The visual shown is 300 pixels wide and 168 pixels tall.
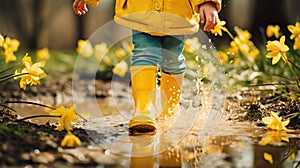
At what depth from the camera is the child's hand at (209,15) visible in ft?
10.2

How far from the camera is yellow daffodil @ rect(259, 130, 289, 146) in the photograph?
2.87 meters

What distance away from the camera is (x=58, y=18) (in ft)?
37.7

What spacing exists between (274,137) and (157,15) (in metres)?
0.89

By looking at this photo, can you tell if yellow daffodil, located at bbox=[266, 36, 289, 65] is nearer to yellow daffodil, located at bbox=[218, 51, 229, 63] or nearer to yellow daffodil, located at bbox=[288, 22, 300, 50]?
yellow daffodil, located at bbox=[288, 22, 300, 50]

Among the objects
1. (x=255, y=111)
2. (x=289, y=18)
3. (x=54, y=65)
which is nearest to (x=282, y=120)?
(x=255, y=111)

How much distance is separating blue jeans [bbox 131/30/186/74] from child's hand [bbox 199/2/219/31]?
0.33 metres

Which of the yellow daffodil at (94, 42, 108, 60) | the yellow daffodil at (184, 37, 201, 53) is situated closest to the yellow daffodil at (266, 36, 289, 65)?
the yellow daffodil at (184, 37, 201, 53)

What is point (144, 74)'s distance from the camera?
3.28 meters

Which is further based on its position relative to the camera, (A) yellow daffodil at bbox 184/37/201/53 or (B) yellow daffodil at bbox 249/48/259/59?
(A) yellow daffodil at bbox 184/37/201/53

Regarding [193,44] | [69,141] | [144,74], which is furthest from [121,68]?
[69,141]

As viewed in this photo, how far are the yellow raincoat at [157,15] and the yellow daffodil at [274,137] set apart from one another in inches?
29.2

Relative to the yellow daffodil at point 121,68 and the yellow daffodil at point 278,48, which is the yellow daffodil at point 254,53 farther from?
the yellow daffodil at point 278,48

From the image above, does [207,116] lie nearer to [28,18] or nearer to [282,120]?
[282,120]

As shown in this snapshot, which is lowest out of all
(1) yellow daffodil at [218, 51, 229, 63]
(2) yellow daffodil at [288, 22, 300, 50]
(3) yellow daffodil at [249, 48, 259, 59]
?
(2) yellow daffodil at [288, 22, 300, 50]
